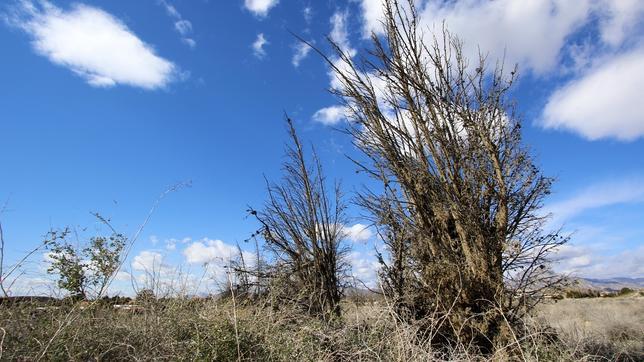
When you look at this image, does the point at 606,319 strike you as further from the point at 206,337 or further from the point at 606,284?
the point at 606,284

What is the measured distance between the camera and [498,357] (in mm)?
5555

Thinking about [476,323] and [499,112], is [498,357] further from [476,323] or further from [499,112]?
[499,112]

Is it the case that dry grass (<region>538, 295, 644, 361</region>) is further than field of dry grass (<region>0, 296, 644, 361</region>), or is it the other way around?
dry grass (<region>538, 295, 644, 361</region>)

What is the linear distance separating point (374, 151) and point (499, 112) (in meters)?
2.22

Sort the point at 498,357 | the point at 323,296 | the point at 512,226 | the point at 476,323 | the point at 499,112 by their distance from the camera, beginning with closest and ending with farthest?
the point at 498,357
the point at 476,323
the point at 512,226
the point at 499,112
the point at 323,296

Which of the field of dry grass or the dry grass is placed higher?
the field of dry grass

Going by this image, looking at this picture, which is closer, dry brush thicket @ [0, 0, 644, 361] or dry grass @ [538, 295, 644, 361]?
dry brush thicket @ [0, 0, 644, 361]

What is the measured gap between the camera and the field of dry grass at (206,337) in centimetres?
424

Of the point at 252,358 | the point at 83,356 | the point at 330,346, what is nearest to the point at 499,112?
the point at 330,346

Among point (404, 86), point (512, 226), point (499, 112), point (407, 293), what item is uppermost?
point (404, 86)

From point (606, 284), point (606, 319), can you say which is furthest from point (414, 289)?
point (606, 284)

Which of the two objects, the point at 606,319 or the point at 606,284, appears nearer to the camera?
the point at 606,319

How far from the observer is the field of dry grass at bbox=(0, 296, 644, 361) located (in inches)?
167

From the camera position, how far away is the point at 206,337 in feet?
16.6
